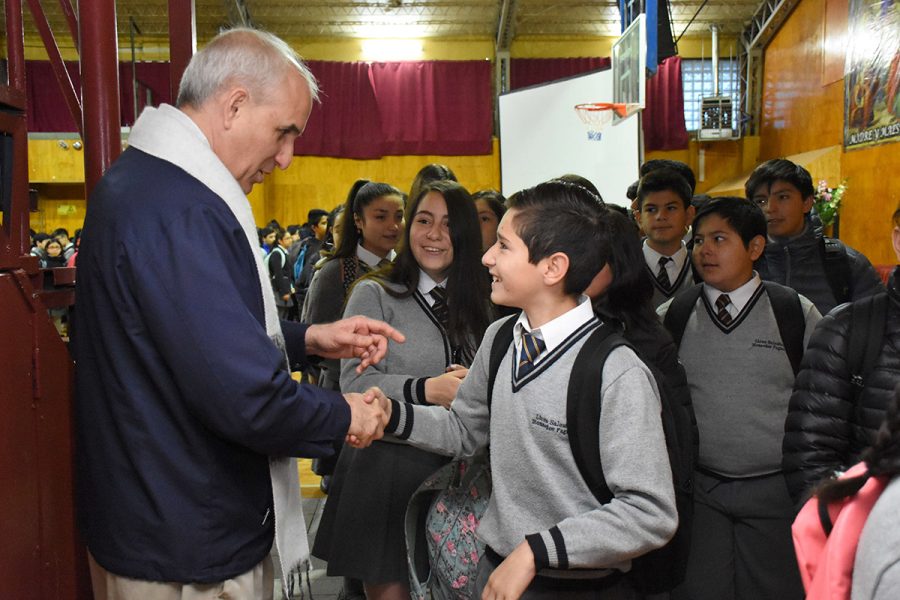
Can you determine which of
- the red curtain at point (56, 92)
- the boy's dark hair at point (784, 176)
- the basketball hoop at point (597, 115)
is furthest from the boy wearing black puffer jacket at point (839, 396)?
the red curtain at point (56, 92)

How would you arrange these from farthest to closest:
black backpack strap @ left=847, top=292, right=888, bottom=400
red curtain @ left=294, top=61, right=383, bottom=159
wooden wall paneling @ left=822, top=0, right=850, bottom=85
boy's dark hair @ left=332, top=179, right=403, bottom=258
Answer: red curtain @ left=294, top=61, right=383, bottom=159 < wooden wall paneling @ left=822, top=0, right=850, bottom=85 < boy's dark hair @ left=332, top=179, right=403, bottom=258 < black backpack strap @ left=847, top=292, right=888, bottom=400

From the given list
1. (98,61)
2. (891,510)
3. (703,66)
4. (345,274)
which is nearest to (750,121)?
(703,66)

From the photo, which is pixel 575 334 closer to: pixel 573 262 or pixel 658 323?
pixel 573 262

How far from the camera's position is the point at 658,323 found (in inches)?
88.3

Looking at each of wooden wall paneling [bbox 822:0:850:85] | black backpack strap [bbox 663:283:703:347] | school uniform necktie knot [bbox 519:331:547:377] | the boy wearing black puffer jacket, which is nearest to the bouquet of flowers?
wooden wall paneling [bbox 822:0:850:85]

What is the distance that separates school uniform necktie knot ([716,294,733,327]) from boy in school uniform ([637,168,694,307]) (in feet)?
2.81

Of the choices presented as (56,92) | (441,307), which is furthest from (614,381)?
(56,92)

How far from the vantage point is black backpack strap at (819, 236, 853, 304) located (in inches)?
132

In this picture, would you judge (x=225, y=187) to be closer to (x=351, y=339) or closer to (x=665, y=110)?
(x=351, y=339)

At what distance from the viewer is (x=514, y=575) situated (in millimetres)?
1454

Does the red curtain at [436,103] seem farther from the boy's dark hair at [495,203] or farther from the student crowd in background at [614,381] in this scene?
the student crowd in background at [614,381]

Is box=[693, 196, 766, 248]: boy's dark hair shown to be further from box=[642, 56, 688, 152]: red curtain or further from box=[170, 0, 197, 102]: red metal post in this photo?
box=[642, 56, 688, 152]: red curtain

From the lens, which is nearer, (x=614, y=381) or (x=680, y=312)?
(x=614, y=381)

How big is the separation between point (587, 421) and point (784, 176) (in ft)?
8.40
